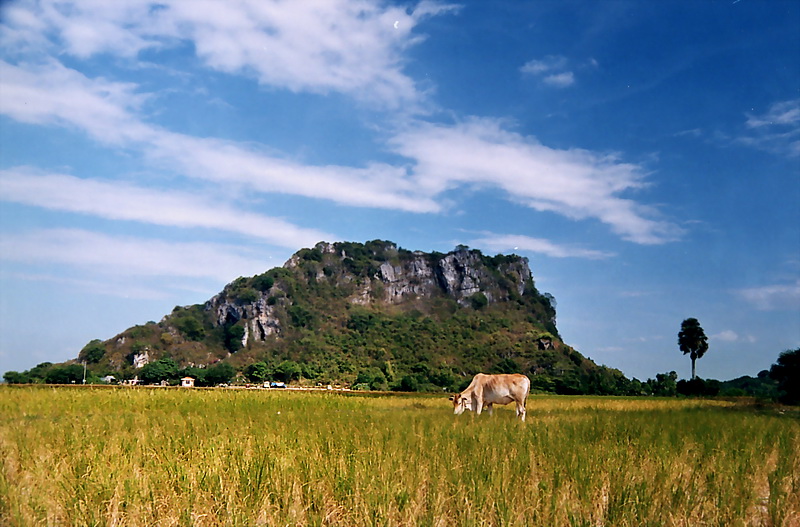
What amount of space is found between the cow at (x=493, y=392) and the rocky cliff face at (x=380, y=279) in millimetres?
129971

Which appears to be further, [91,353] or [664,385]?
[91,353]

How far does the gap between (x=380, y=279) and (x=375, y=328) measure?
4406 centimetres

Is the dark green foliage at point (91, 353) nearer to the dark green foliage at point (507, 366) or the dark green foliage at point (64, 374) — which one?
the dark green foliage at point (64, 374)

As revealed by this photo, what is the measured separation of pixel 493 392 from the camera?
Result: 778 inches

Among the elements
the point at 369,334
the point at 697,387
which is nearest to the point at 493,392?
the point at 697,387

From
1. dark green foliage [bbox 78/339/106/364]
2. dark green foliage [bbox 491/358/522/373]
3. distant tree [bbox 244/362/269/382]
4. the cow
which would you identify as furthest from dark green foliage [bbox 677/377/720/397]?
dark green foliage [bbox 78/339/106/364]

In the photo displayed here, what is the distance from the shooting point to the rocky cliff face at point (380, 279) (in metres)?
154

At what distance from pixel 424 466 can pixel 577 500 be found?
191 cm

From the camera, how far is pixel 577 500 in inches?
248

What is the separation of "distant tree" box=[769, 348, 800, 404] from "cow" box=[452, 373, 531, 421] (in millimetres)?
30180

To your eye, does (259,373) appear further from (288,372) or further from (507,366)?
(507,366)

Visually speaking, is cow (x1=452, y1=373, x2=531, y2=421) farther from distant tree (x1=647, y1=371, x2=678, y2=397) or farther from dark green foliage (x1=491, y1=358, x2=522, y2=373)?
dark green foliage (x1=491, y1=358, x2=522, y2=373)

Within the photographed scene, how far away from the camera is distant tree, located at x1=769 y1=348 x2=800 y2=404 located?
40906mm

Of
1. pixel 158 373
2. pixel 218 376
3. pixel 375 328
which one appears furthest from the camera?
pixel 375 328
